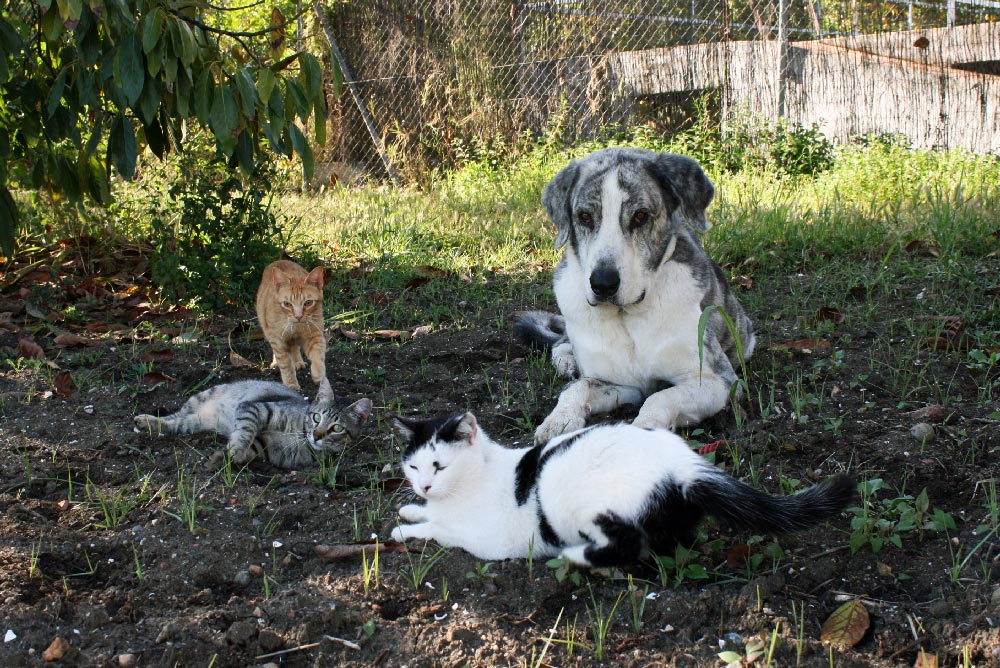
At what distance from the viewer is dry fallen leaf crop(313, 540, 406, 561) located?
3.06 m

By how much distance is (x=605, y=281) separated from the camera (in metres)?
4.09

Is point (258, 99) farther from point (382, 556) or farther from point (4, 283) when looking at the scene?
point (4, 283)

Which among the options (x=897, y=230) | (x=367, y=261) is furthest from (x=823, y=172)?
(x=367, y=261)

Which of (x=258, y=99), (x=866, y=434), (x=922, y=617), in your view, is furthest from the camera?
(x=258, y=99)

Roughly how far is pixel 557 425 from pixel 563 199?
1.16 metres

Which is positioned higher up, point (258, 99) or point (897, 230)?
point (258, 99)

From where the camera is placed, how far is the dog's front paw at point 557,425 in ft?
13.0

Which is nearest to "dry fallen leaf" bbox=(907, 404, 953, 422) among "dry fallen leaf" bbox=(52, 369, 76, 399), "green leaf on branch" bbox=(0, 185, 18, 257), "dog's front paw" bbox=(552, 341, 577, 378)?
"dog's front paw" bbox=(552, 341, 577, 378)

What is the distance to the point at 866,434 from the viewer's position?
12.3ft

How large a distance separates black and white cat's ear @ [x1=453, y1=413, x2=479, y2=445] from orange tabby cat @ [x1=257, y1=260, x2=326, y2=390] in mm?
1883

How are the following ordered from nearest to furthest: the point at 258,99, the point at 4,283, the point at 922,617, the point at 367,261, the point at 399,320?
1. the point at 922,617
2. the point at 258,99
3. the point at 399,320
4. the point at 4,283
5. the point at 367,261

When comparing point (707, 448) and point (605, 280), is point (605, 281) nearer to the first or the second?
point (605, 280)

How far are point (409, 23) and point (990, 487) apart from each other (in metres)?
9.90

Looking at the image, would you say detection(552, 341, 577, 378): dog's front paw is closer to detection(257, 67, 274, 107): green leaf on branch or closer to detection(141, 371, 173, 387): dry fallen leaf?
detection(257, 67, 274, 107): green leaf on branch
